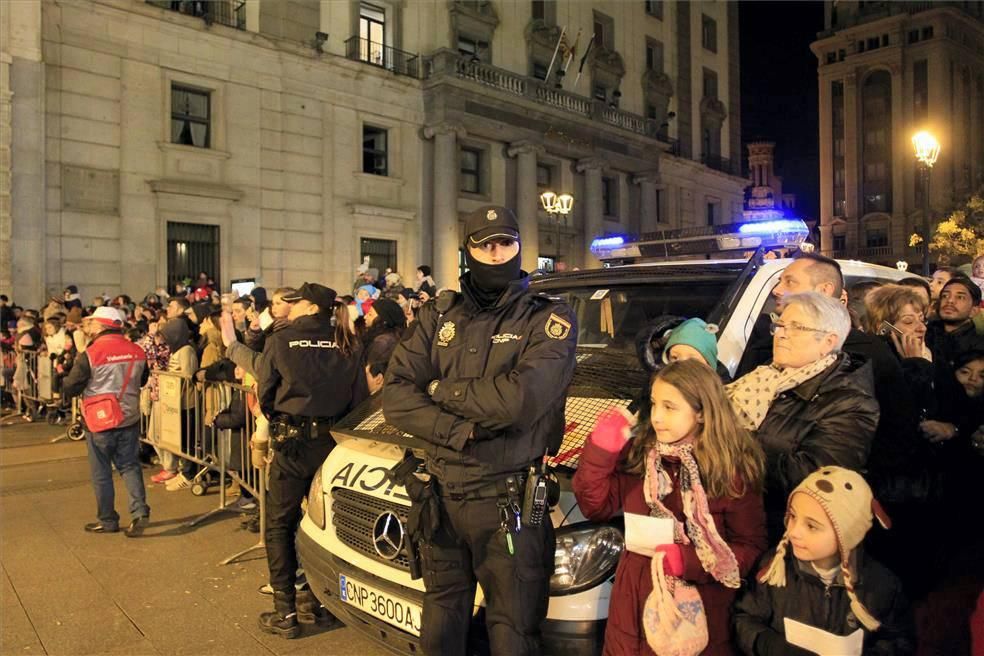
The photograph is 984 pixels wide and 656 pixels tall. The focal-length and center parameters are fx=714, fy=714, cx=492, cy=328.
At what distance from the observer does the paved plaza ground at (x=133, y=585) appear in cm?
399

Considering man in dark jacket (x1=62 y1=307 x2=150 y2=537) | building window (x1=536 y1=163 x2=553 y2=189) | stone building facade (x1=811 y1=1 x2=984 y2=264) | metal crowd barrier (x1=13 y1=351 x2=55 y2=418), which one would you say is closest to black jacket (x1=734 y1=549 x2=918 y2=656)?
man in dark jacket (x1=62 y1=307 x2=150 y2=537)

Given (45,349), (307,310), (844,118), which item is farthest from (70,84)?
(844,118)

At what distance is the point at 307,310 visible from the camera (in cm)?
423

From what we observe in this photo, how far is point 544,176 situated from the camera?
28188 millimetres

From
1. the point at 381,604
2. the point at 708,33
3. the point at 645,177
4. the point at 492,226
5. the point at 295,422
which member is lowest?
the point at 381,604

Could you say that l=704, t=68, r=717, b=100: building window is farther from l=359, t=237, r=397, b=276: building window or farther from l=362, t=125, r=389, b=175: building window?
l=359, t=237, r=397, b=276: building window

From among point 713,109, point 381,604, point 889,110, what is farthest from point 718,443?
point 889,110

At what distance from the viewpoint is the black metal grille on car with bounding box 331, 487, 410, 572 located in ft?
10.3

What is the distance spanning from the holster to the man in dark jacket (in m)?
4.00

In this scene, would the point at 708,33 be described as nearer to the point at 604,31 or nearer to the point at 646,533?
the point at 604,31

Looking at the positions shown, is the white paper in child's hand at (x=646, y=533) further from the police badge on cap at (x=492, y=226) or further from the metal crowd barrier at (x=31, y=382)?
the metal crowd barrier at (x=31, y=382)

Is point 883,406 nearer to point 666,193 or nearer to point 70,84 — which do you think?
point 70,84

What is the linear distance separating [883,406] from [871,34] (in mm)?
74134

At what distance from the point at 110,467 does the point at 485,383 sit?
15.6ft
